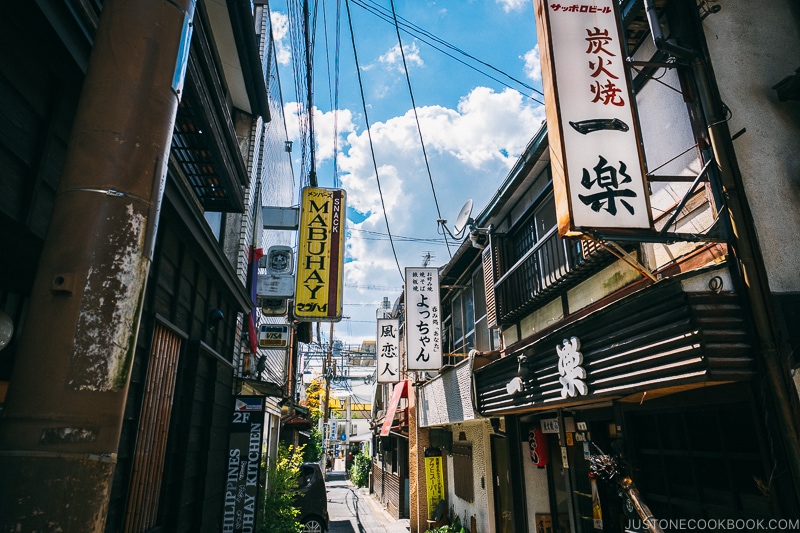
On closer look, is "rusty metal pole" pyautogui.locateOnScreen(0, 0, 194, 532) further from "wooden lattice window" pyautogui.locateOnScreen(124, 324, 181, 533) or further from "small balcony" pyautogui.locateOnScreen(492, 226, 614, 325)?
"small balcony" pyautogui.locateOnScreen(492, 226, 614, 325)

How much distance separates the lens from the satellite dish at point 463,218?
12.0 m

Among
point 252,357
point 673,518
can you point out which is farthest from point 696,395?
point 252,357

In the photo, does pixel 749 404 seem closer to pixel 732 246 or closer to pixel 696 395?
pixel 696 395

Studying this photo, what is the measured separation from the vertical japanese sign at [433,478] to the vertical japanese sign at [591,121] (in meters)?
14.2

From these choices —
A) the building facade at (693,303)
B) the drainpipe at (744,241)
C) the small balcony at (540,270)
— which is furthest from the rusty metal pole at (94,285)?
the small balcony at (540,270)

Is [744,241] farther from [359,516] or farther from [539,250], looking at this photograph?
[359,516]

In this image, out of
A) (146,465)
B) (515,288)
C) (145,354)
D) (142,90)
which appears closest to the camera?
(142,90)

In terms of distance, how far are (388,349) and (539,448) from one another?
1085 cm

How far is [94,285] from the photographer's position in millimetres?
1552

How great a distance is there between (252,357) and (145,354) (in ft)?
28.6

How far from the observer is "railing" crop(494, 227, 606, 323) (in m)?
7.68

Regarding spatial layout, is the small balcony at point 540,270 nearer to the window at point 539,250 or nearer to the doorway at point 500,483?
the window at point 539,250

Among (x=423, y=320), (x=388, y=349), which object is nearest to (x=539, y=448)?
(x=423, y=320)

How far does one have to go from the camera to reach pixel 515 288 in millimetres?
10453
